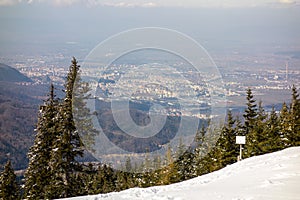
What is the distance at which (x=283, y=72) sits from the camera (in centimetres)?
13938

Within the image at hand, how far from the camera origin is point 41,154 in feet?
66.8

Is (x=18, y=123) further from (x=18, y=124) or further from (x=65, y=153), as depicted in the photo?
(x=65, y=153)

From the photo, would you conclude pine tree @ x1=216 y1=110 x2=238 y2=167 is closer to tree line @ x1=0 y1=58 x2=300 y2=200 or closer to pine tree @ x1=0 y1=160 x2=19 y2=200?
tree line @ x1=0 y1=58 x2=300 y2=200

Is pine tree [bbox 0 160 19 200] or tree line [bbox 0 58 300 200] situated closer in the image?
tree line [bbox 0 58 300 200]

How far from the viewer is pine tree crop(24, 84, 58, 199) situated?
66.2 ft

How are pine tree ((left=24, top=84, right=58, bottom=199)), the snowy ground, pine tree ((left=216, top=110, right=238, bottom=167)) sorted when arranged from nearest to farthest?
the snowy ground → pine tree ((left=24, top=84, right=58, bottom=199)) → pine tree ((left=216, top=110, right=238, bottom=167))

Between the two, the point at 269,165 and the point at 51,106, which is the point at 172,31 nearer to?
the point at 51,106

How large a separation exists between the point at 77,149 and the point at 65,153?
62cm

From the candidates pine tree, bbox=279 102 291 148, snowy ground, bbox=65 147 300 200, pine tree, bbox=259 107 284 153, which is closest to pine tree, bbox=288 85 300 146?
pine tree, bbox=279 102 291 148

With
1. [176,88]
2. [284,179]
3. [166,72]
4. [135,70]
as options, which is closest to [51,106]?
[135,70]

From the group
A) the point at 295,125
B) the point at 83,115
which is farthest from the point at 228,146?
the point at 83,115

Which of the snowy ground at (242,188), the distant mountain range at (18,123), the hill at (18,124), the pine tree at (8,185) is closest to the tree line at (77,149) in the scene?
the pine tree at (8,185)

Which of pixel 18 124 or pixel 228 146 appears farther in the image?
pixel 18 124

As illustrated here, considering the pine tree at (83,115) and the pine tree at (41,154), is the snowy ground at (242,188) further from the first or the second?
the pine tree at (41,154)
